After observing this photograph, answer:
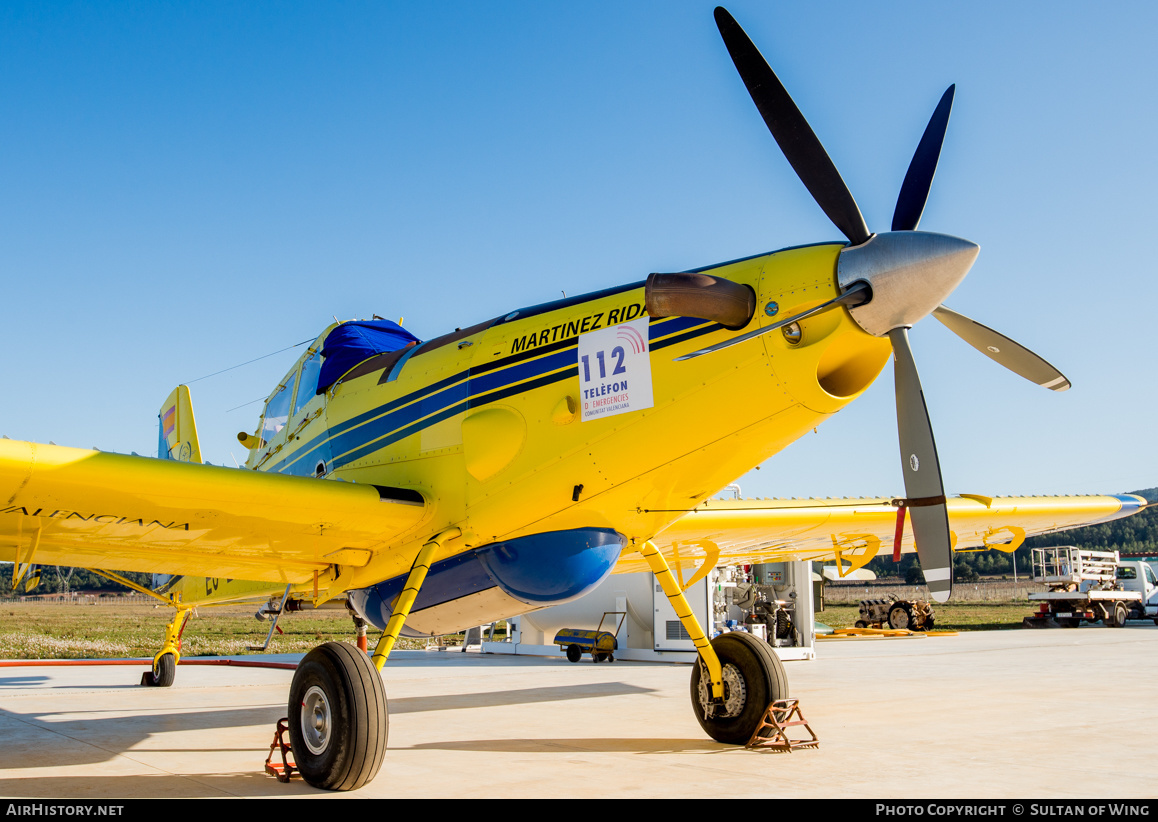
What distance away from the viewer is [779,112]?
559cm

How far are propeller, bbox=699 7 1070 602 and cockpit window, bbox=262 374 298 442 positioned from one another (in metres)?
5.80

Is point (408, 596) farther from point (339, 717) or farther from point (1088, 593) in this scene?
point (1088, 593)

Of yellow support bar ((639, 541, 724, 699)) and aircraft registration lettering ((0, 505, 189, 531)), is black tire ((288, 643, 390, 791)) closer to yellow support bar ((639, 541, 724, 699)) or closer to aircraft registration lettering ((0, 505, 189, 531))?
aircraft registration lettering ((0, 505, 189, 531))

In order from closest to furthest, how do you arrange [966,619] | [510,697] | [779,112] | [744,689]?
1. [779,112]
2. [744,689]
3. [510,697]
4. [966,619]

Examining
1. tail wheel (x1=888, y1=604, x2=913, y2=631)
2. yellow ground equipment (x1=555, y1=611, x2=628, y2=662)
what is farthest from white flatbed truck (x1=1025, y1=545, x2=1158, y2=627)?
yellow ground equipment (x1=555, y1=611, x2=628, y2=662)

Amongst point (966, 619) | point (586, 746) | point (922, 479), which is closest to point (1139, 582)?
point (966, 619)

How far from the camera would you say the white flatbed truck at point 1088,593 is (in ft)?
96.2

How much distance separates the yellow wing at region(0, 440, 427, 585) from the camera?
18.5 feet

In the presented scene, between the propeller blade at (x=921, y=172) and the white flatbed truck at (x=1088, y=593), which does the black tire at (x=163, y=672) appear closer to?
the propeller blade at (x=921, y=172)

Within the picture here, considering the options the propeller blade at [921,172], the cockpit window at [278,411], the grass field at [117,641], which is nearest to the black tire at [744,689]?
the propeller blade at [921,172]

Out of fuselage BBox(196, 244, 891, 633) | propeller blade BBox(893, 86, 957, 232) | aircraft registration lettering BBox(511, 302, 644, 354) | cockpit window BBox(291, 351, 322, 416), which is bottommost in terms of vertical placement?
fuselage BBox(196, 244, 891, 633)

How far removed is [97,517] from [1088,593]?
31.5 m

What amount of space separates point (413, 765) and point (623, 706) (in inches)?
158

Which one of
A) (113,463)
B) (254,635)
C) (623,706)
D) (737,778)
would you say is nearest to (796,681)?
(623,706)
